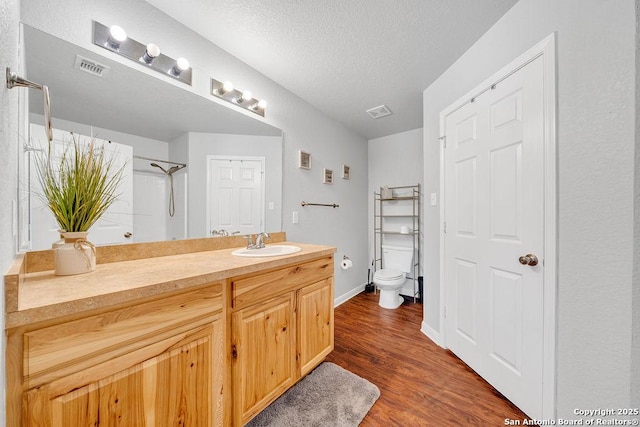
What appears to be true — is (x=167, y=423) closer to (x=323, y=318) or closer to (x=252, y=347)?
(x=252, y=347)

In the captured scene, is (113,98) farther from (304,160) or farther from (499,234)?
(499,234)

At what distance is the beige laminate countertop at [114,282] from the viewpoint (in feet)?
2.13

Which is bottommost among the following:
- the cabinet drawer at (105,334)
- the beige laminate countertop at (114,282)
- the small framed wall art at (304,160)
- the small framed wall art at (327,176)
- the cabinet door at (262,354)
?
the cabinet door at (262,354)

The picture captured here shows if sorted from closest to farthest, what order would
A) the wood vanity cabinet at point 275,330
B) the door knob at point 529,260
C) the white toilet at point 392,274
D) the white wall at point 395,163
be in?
the wood vanity cabinet at point 275,330
the door knob at point 529,260
the white toilet at point 392,274
the white wall at point 395,163

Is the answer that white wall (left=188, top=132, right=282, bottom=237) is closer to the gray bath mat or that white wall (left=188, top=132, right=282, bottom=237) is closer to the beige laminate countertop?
the beige laminate countertop

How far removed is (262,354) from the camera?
1.22m

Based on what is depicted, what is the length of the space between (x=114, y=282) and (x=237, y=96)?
1.47 metres

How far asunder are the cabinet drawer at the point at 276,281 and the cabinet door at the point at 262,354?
5 cm

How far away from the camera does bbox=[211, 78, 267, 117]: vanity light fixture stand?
65.6 inches

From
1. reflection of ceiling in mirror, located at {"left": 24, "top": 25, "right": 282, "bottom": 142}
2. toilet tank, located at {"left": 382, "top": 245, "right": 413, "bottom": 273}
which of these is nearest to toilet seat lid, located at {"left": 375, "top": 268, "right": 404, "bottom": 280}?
toilet tank, located at {"left": 382, "top": 245, "right": 413, "bottom": 273}

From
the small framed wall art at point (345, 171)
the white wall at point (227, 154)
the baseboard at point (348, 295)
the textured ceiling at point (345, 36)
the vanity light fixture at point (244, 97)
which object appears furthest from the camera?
the small framed wall art at point (345, 171)

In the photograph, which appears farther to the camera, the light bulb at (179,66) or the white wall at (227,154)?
the white wall at (227,154)

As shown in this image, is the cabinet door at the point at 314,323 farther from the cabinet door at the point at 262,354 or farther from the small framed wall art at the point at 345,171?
the small framed wall art at the point at 345,171

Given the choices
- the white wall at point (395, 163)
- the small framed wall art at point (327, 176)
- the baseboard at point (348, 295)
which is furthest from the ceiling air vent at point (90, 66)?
the white wall at point (395, 163)
